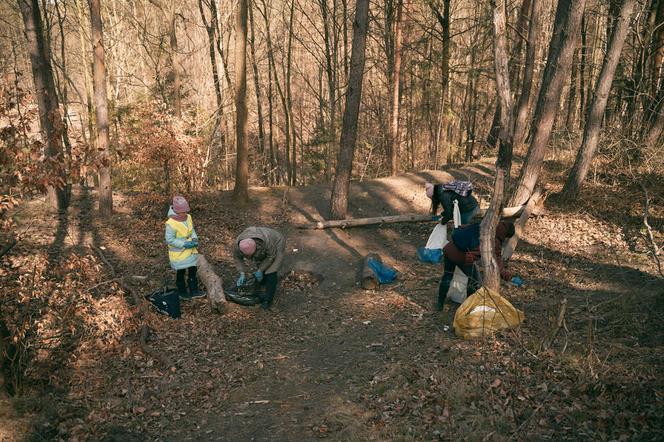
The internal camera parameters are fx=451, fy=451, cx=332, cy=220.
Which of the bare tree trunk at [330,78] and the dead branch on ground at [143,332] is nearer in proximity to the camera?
the dead branch on ground at [143,332]

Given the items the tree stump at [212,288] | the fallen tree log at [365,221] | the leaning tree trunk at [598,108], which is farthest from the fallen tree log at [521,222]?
the tree stump at [212,288]

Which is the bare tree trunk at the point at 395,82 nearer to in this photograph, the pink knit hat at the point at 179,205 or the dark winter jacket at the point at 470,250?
the dark winter jacket at the point at 470,250

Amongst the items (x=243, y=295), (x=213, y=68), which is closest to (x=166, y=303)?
(x=243, y=295)

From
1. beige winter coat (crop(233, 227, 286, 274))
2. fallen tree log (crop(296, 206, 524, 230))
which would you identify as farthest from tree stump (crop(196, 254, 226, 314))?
fallen tree log (crop(296, 206, 524, 230))

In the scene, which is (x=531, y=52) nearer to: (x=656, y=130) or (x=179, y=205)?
(x=656, y=130)

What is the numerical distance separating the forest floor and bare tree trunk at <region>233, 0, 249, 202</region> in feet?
12.6

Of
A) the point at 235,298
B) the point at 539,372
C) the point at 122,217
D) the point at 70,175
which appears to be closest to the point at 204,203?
the point at 122,217

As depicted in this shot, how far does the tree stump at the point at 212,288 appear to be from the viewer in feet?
25.6

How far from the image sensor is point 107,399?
5668mm

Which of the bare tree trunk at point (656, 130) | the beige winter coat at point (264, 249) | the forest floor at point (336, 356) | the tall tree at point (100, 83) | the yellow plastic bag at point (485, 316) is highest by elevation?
the tall tree at point (100, 83)

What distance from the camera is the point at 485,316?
6.39m

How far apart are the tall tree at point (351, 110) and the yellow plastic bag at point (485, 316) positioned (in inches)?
261

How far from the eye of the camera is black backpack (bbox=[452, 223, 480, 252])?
700 cm

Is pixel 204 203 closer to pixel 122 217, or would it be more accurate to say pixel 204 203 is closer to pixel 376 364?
pixel 122 217
